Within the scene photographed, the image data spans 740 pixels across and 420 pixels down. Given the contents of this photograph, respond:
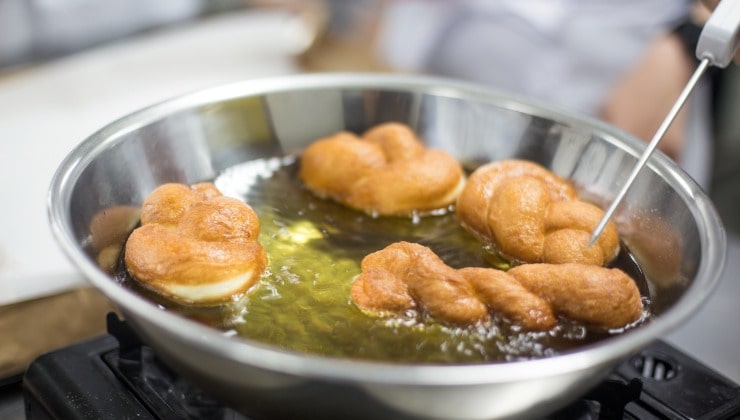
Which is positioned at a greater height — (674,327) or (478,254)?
(674,327)

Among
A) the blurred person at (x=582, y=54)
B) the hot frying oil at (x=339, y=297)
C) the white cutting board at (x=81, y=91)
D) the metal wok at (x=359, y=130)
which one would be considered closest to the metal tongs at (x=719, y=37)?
the metal wok at (x=359, y=130)

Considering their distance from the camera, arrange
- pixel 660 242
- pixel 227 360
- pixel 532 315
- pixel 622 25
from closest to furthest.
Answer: pixel 227 360, pixel 532 315, pixel 660 242, pixel 622 25

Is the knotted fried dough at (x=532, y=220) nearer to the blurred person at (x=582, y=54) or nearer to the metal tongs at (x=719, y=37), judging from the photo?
the metal tongs at (x=719, y=37)

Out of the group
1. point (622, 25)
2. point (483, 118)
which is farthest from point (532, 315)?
point (622, 25)

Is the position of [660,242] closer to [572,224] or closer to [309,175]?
[572,224]

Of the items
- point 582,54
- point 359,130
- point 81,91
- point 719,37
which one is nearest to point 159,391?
point 359,130

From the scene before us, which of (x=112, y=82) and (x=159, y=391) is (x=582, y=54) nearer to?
(x=112, y=82)
